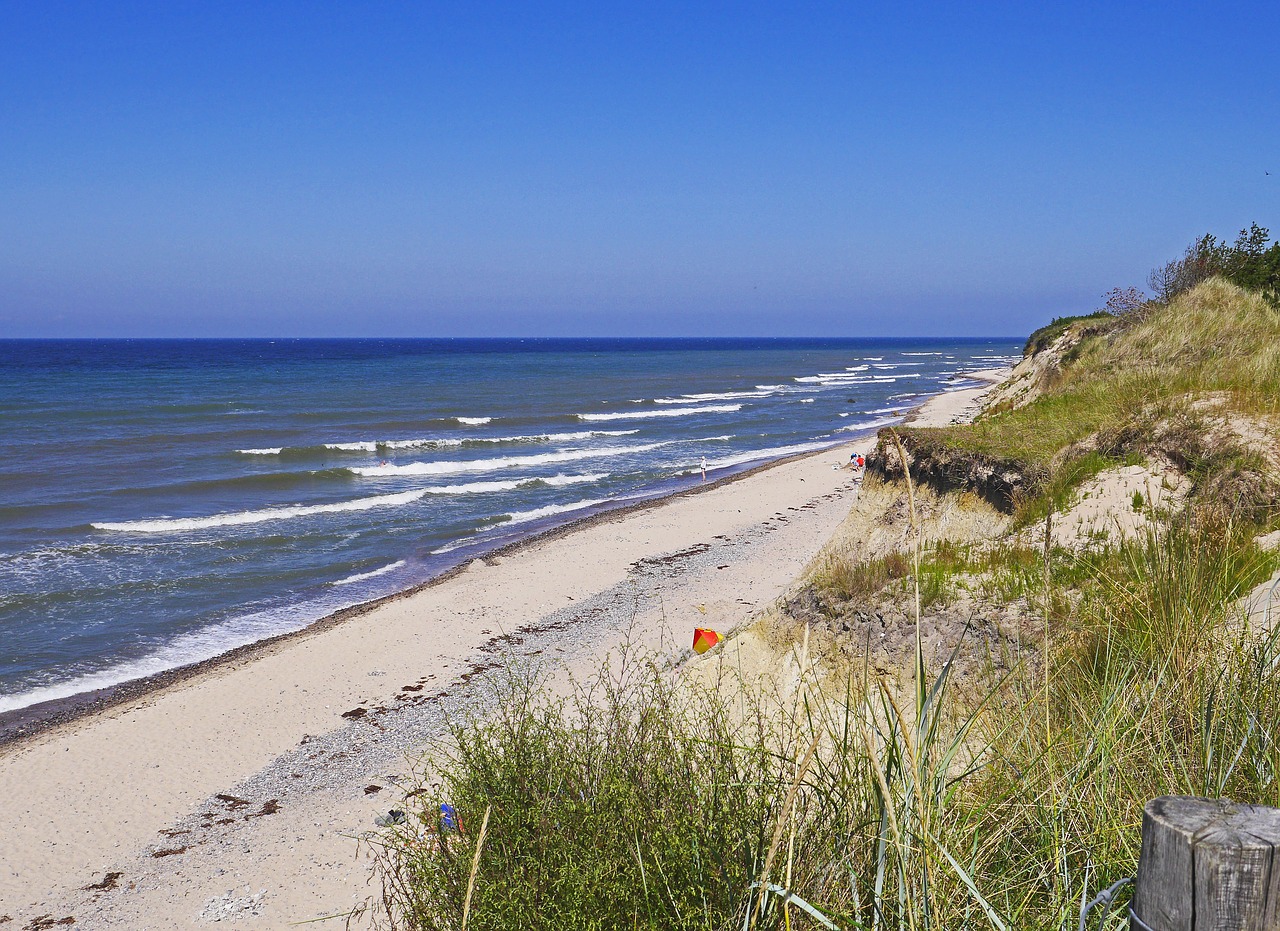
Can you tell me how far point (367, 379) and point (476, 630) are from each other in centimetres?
6908

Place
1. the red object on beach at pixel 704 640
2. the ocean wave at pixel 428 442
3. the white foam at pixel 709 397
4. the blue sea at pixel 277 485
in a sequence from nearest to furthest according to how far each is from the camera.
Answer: the red object on beach at pixel 704 640 < the blue sea at pixel 277 485 < the ocean wave at pixel 428 442 < the white foam at pixel 709 397

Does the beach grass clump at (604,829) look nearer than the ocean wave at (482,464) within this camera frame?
Yes

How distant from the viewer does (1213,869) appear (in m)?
1.64

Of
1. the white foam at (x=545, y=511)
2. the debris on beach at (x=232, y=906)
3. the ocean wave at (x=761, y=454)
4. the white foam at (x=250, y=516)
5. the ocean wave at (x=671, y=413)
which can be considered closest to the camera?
the debris on beach at (x=232, y=906)

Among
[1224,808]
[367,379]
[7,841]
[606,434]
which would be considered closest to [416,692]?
[7,841]

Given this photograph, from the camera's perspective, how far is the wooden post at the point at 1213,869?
164 centimetres

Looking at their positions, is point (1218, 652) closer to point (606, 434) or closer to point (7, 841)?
point (7, 841)

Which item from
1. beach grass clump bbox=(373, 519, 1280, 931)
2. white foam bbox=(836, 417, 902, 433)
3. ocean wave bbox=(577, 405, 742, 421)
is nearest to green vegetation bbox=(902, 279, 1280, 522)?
beach grass clump bbox=(373, 519, 1280, 931)

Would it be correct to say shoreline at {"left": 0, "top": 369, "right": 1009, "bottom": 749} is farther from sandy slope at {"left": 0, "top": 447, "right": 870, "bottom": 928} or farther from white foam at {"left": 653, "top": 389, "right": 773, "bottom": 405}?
white foam at {"left": 653, "top": 389, "right": 773, "bottom": 405}

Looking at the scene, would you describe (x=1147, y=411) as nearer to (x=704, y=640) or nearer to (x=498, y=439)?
(x=704, y=640)

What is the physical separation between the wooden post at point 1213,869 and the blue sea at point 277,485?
15125 mm

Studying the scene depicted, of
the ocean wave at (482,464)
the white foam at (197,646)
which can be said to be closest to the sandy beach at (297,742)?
the white foam at (197,646)

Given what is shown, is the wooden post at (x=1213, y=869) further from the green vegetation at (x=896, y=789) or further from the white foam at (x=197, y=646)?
the white foam at (x=197, y=646)

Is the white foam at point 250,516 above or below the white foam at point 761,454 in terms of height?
below
